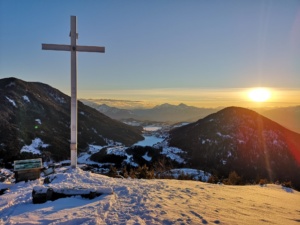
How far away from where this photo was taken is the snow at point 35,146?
129750mm

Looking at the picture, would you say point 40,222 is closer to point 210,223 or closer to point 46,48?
point 210,223

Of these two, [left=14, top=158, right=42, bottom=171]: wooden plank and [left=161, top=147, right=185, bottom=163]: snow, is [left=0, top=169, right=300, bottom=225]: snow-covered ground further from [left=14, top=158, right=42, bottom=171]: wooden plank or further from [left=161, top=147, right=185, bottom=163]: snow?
[left=161, top=147, right=185, bottom=163]: snow

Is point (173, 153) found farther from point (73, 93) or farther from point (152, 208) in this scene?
point (152, 208)

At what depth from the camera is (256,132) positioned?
127812mm

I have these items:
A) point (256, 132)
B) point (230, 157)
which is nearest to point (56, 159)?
point (230, 157)

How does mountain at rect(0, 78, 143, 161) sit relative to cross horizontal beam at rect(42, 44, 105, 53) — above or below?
below

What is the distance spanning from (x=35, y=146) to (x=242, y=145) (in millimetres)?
92845

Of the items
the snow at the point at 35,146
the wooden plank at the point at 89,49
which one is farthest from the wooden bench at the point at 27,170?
the snow at the point at 35,146

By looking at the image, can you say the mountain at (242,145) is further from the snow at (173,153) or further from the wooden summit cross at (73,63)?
the wooden summit cross at (73,63)

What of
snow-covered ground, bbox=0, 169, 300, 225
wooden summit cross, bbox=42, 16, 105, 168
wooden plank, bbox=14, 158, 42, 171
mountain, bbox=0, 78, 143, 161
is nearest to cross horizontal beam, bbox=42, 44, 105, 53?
wooden summit cross, bbox=42, 16, 105, 168

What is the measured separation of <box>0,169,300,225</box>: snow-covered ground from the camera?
612 cm

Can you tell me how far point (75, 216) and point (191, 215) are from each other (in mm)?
2499

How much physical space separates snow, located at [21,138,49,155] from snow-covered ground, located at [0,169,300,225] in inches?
5143

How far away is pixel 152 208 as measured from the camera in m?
6.83
